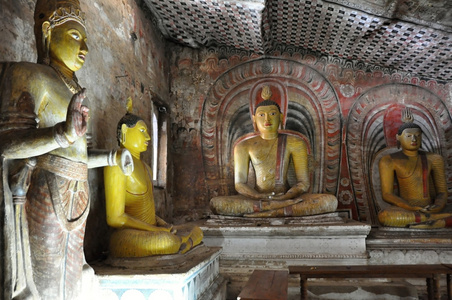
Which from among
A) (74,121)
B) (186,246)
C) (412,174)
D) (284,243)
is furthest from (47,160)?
(412,174)

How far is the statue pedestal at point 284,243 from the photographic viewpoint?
4305 mm

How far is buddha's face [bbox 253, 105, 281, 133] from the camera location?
570cm

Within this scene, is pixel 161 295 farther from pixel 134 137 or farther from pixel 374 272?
pixel 374 272

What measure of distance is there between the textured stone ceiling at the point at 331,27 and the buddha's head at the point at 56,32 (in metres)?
3.03

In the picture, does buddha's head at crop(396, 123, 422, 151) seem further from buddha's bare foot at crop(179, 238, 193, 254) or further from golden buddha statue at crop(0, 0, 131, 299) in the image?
golden buddha statue at crop(0, 0, 131, 299)

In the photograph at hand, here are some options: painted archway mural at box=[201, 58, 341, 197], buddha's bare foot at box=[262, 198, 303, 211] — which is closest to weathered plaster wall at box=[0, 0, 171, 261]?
painted archway mural at box=[201, 58, 341, 197]

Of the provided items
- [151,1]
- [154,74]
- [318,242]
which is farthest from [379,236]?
[151,1]

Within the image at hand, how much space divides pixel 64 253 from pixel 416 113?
5.81 meters

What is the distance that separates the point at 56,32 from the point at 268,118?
3.81m

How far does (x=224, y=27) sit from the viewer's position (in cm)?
571

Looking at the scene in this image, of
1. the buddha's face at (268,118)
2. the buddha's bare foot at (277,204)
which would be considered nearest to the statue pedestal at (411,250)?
the buddha's bare foot at (277,204)

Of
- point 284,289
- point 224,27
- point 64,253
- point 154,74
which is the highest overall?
point 224,27

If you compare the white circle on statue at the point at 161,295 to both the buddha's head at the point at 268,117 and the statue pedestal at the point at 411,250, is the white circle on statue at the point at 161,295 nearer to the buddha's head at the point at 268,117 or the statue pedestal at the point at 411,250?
the statue pedestal at the point at 411,250

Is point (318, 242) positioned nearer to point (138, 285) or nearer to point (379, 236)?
point (379, 236)
